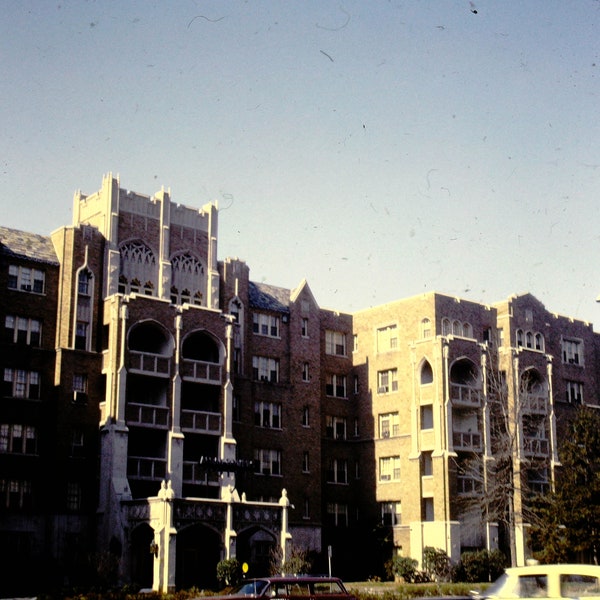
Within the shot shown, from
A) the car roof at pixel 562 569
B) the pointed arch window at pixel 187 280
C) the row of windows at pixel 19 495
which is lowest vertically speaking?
the car roof at pixel 562 569

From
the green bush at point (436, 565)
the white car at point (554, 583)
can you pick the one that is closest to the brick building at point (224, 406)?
the green bush at point (436, 565)

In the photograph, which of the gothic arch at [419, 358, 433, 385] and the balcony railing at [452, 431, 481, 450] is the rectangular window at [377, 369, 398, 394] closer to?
the gothic arch at [419, 358, 433, 385]

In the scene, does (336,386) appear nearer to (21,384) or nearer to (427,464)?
(427,464)

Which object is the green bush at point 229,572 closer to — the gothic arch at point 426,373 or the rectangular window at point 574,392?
the gothic arch at point 426,373

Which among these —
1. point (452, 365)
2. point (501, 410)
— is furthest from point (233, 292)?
point (501, 410)

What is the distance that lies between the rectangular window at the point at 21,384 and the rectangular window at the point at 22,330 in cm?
162

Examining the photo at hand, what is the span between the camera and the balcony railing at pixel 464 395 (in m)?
61.9

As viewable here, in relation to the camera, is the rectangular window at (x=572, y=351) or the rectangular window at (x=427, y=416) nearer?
the rectangular window at (x=427, y=416)

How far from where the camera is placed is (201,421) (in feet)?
182

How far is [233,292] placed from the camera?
6134cm

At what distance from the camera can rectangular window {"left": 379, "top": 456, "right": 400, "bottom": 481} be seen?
210ft

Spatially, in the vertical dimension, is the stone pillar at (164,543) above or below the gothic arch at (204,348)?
below

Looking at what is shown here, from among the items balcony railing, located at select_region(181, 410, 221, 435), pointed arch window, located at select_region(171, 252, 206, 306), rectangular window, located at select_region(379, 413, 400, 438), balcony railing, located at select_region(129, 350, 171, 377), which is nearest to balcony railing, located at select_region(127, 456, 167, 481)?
balcony railing, located at select_region(181, 410, 221, 435)

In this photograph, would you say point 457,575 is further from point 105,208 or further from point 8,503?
point 105,208
